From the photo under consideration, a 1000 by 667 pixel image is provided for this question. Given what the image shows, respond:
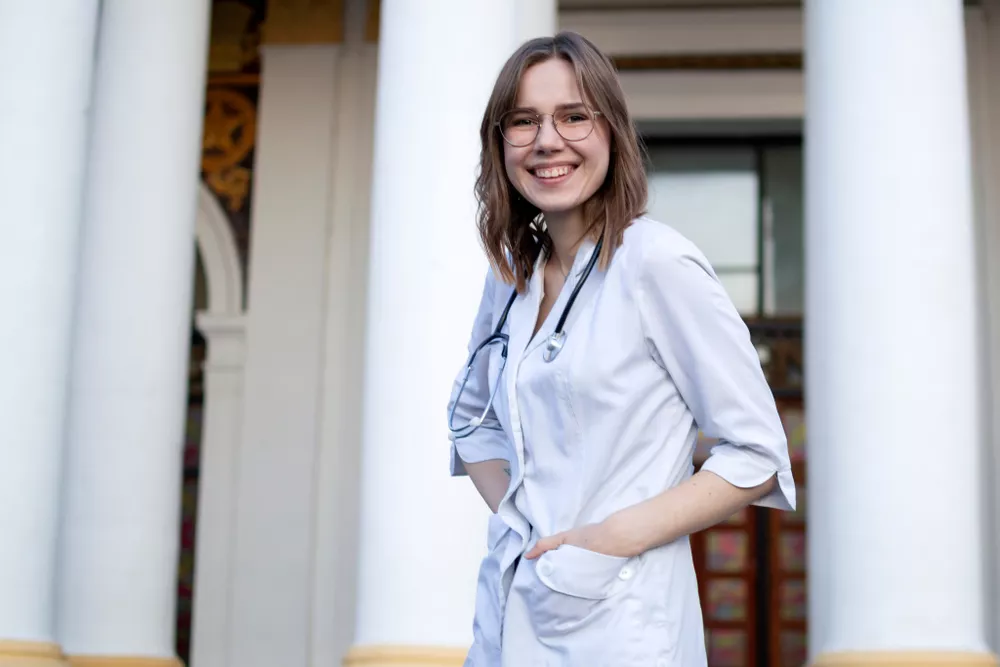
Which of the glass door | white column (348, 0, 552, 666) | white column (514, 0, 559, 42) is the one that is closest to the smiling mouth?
white column (348, 0, 552, 666)

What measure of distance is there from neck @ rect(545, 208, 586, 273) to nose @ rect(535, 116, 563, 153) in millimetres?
93

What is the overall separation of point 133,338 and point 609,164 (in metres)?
7.00

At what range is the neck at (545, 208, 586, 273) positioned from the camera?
192 centimetres

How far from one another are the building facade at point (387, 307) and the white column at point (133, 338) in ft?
0.06

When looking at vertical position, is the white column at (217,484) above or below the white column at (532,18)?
below

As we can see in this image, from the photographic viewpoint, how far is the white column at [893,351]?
22.7ft

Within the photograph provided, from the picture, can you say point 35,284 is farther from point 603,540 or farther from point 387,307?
point 603,540

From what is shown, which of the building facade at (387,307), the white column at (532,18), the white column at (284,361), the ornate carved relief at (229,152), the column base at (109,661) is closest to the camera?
the building facade at (387,307)

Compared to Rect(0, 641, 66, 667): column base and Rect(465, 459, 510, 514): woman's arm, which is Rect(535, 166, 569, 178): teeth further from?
Rect(0, 641, 66, 667): column base

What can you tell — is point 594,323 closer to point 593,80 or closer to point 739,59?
point 593,80

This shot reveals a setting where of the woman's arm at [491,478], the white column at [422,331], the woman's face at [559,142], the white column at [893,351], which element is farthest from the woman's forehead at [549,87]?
the white column at [893,351]

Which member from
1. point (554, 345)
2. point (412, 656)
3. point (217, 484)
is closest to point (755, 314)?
point (217, 484)

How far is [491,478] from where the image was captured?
2.04m

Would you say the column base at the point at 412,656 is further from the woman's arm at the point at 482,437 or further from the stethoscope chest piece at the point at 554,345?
the stethoscope chest piece at the point at 554,345
